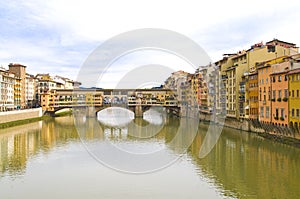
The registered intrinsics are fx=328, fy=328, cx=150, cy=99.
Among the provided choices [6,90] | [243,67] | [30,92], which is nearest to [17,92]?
[6,90]

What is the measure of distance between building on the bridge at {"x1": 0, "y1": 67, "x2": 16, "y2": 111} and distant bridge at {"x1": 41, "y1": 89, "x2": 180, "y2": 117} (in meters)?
4.46

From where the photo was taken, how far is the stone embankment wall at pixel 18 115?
23650mm

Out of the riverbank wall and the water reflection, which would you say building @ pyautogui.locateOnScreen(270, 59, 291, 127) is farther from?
the water reflection

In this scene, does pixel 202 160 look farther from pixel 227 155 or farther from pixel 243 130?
pixel 243 130

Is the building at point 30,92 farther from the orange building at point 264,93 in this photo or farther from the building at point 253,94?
the orange building at point 264,93

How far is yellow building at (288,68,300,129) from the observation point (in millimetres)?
14703

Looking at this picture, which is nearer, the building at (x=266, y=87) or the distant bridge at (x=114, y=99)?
the building at (x=266, y=87)

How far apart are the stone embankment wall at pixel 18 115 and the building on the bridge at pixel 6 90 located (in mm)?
2716

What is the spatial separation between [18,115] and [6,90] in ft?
19.8

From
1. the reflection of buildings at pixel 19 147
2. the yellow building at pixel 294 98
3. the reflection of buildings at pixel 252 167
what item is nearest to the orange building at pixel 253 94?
the reflection of buildings at pixel 252 167

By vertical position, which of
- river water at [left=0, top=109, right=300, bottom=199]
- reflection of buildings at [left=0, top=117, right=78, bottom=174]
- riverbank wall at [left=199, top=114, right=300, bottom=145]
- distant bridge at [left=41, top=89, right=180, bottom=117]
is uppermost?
distant bridge at [left=41, top=89, right=180, bottom=117]

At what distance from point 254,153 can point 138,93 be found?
1070 inches

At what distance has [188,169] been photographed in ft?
36.5

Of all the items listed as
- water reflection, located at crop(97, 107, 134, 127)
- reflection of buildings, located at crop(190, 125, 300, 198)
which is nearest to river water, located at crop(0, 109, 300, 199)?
reflection of buildings, located at crop(190, 125, 300, 198)
